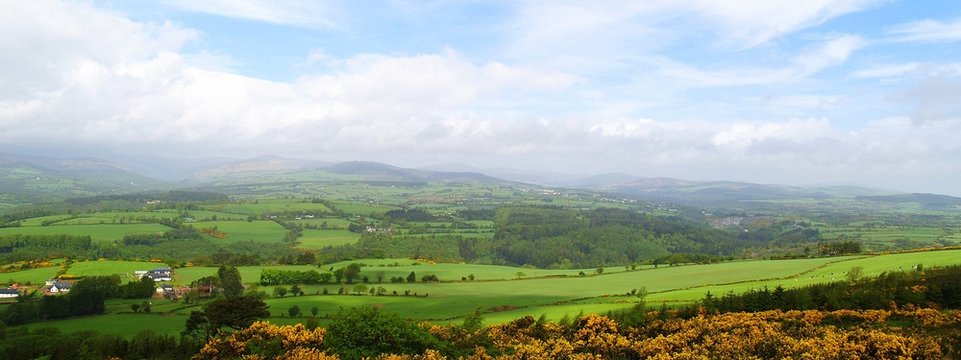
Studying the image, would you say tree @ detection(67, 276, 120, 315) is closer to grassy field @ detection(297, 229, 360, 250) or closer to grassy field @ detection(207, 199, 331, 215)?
grassy field @ detection(297, 229, 360, 250)

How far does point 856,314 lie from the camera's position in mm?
27516

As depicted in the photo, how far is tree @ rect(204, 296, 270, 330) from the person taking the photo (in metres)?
36.0

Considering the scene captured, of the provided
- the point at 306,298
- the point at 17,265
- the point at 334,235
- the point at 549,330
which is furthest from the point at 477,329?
the point at 334,235

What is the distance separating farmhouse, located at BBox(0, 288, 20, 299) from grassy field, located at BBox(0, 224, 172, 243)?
56.9m

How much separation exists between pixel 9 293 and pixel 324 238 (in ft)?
248

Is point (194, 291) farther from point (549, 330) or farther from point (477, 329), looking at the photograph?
point (549, 330)

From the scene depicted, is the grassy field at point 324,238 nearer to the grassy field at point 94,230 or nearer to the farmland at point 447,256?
the farmland at point 447,256

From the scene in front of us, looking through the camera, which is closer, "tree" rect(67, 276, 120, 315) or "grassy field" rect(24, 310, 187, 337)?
"grassy field" rect(24, 310, 187, 337)

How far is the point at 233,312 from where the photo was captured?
121 ft

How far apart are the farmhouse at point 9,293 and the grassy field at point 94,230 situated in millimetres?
56897

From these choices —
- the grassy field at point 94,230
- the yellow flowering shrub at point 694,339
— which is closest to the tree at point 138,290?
the yellow flowering shrub at point 694,339

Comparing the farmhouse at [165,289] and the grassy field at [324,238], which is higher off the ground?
the farmhouse at [165,289]

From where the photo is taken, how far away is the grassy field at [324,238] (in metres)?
120

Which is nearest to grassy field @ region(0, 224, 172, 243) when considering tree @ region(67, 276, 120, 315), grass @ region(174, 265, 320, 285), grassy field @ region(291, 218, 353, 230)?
grassy field @ region(291, 218, 353, 230)
